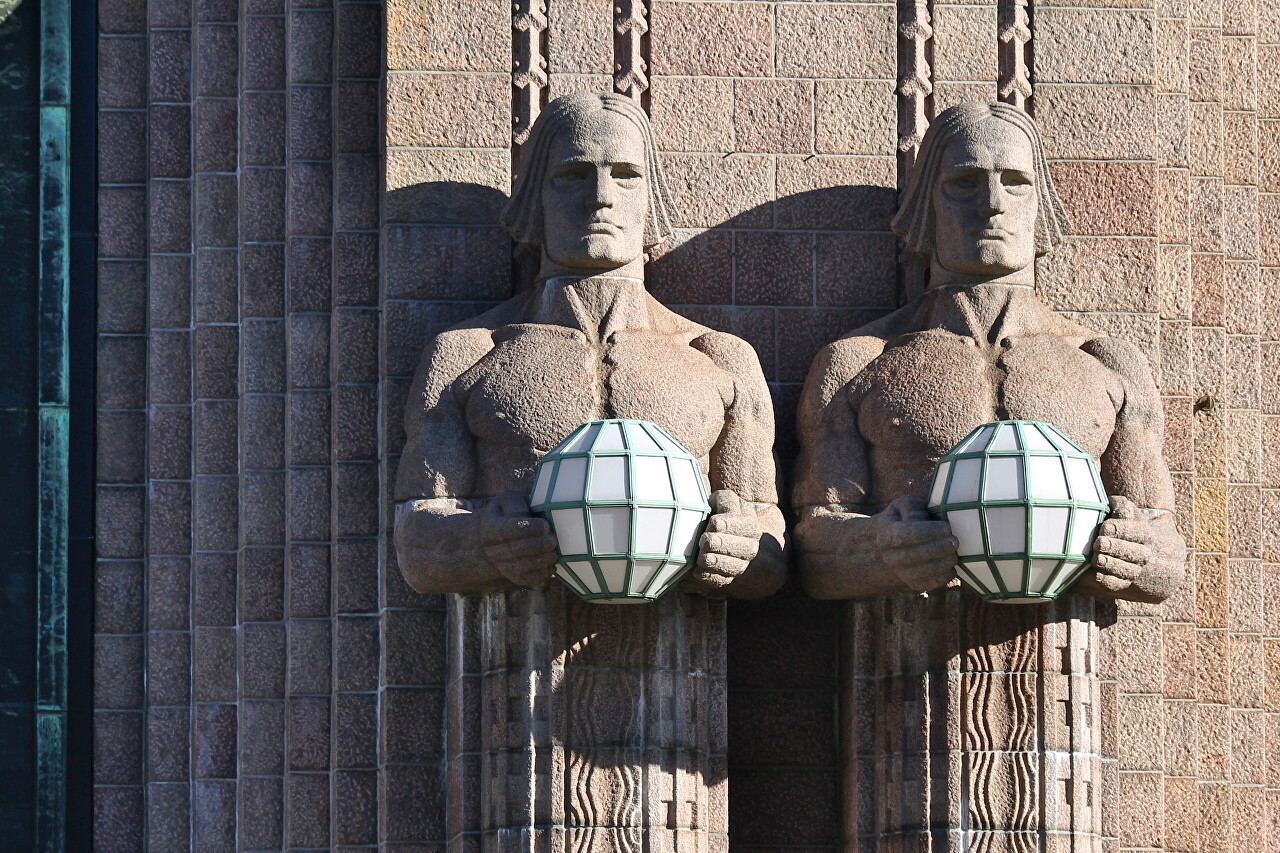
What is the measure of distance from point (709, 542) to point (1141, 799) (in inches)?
94.3

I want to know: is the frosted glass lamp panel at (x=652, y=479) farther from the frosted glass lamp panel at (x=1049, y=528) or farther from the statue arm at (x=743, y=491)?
the frosted glass lamp panel at (x=1049, y=528)

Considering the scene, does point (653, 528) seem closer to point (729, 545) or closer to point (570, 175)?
point (729, 545)

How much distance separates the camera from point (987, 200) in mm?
12000

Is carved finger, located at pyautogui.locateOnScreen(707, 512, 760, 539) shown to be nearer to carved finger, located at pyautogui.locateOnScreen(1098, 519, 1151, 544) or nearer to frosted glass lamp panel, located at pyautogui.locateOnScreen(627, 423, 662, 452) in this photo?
frosted glass lamp panel, located at pyautogui.locateOnScreen(627, 423, 662, 452)

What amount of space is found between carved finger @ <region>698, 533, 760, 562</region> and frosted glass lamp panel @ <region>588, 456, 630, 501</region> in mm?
423

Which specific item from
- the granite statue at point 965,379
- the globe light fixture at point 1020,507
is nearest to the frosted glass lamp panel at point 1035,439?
the globe light fixture at point 1020,507

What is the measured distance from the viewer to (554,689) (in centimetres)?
1142

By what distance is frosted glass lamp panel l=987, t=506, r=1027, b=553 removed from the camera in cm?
1093

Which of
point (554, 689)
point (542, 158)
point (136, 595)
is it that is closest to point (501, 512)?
point (554, 689)

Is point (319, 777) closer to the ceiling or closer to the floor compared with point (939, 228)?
closer to the floor

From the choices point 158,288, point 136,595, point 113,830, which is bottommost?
point 113,830

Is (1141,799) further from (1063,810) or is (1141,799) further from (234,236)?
(234,236)

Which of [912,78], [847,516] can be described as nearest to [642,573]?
[847,516]

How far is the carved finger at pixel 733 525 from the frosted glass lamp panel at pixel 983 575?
83 cm
